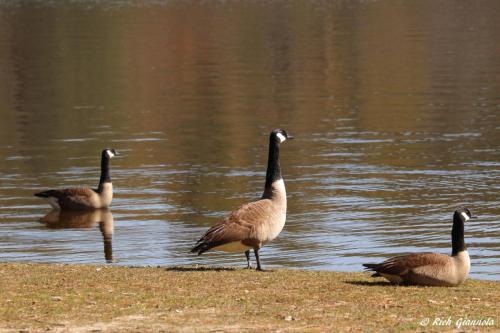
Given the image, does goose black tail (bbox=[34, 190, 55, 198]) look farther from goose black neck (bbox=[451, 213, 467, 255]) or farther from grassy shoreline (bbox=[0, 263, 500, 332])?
goose black neck (bbox=[451, 213, 467, 255])

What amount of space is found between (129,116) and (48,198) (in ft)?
51.7

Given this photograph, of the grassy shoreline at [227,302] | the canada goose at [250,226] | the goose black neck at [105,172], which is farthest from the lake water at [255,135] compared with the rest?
the grassy shoreline at [227,302]

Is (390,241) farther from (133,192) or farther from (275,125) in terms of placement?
(275,125)

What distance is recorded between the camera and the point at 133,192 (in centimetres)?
2666

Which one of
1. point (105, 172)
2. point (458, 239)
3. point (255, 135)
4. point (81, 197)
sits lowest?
point (81, 197)

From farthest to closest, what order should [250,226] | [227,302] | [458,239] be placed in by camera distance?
1. [250,226]
2. [458,239]
3. [227,302]

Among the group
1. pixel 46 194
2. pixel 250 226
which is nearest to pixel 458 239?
pixel 250 226

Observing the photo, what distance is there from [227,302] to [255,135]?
2302 centimetres

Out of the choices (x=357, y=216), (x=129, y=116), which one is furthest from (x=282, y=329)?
(x=129, y=116)

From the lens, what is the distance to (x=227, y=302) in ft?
40.3

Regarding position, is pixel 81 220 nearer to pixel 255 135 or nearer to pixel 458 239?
pixel 255 135

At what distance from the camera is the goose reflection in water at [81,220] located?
23.0 metres

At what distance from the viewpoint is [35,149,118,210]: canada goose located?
24.9m

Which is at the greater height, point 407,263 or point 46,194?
point 407,263
